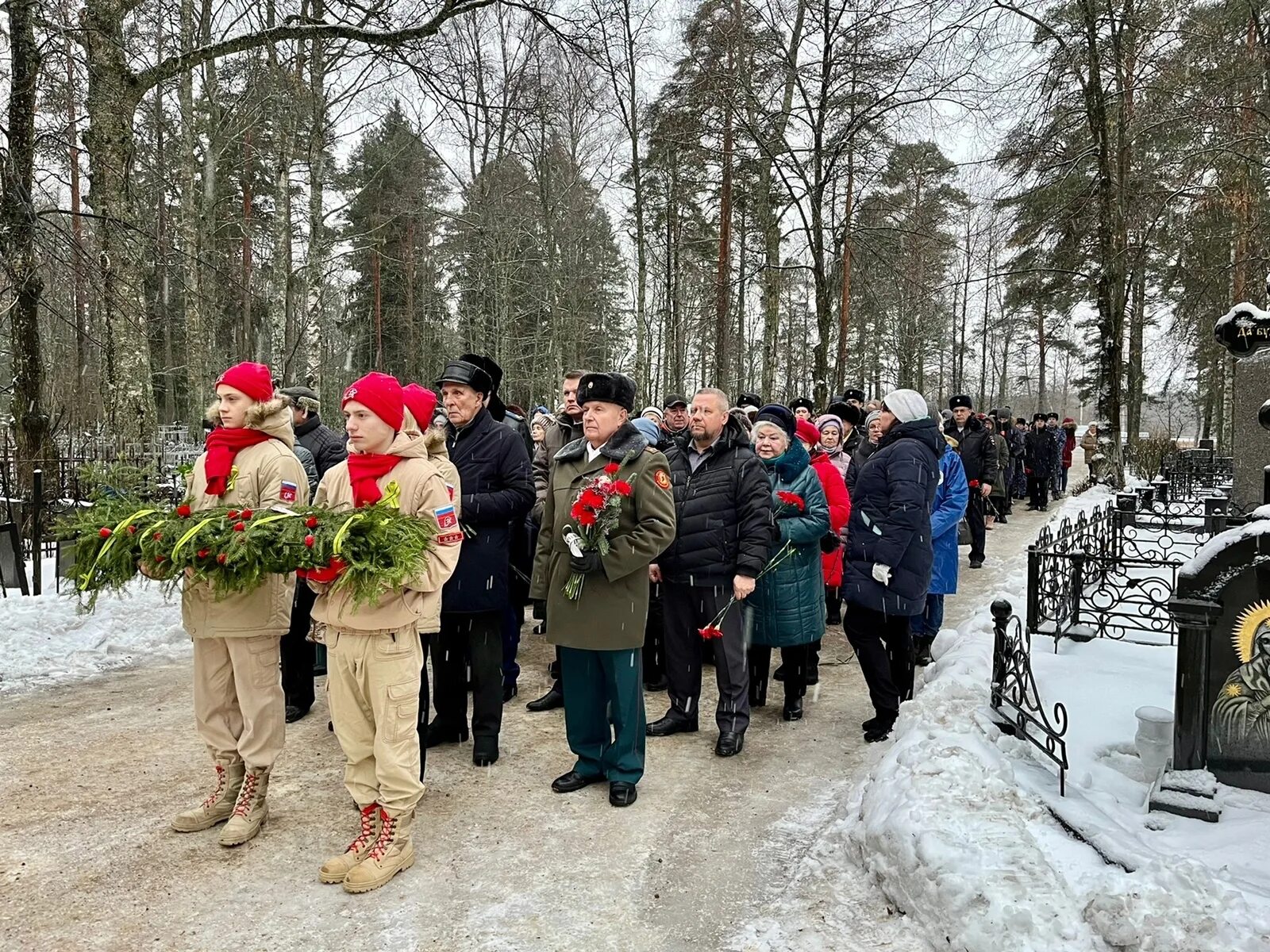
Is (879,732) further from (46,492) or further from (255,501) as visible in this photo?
(46,492)

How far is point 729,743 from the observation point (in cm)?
459

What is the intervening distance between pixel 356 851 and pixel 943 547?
17.0 feet

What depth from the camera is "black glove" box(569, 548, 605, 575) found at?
12.8 feet

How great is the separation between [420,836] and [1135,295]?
27740 millimetres

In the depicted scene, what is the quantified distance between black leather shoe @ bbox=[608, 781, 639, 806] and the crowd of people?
0.04 ft

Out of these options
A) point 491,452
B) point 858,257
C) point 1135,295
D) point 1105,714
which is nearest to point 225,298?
point 858,257

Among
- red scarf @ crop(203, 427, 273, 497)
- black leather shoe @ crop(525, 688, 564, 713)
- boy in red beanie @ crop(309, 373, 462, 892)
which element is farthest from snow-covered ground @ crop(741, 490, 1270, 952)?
red scarf @ crop(203, 427, 273, 497)

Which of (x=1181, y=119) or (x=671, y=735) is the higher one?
(x=1181, y=119)

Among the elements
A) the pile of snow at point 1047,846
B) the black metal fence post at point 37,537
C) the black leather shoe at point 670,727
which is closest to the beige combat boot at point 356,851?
the black leather shoe at point 670,727

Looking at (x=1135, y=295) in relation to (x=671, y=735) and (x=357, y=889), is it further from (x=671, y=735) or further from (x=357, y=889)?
(x=357, y=889)

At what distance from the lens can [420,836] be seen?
11.9 feet

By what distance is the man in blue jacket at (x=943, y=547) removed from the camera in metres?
6.55

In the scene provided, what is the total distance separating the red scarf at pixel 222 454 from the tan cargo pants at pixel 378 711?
891mm

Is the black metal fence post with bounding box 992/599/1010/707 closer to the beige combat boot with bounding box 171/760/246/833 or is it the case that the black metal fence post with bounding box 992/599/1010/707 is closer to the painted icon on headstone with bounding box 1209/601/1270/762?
the painted icon on headstone with bounding box 1209/601/1270/762
